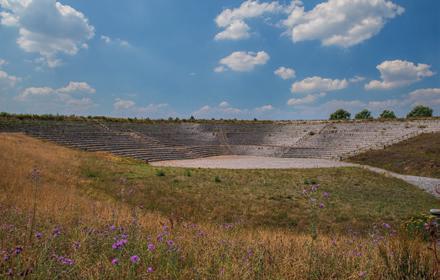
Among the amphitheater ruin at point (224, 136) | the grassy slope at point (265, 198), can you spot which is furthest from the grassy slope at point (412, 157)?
the grassy slope at point (265, 198)

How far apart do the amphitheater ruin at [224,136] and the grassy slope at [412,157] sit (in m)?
2.82

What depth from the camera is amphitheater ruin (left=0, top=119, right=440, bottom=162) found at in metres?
36.9

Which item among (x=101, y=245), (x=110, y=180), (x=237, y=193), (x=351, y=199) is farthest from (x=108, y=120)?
(x=101, y=245)

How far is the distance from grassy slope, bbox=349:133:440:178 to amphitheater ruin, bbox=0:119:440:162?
2.82 m

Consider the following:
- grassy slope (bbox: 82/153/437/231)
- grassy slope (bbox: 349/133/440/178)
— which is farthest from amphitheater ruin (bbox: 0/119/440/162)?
grassy slope (bbox: 82/153/437/231)

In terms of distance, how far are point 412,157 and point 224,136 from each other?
31.3 metres

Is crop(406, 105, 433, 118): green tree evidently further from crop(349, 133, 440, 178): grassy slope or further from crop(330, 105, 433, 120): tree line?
crop(349, 133, 440, 178): grassy slope

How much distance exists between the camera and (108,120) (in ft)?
168

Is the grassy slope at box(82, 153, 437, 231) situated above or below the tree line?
below

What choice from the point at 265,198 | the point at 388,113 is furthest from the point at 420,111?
the point at 265,198

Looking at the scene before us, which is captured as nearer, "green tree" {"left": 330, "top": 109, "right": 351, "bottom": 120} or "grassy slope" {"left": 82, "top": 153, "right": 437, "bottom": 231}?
"grassy slope" {"left": 82, "top": 153, "right": 437, "bottom": 231}

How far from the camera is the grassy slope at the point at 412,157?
2512 cm

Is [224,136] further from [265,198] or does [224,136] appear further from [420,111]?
[420,111]

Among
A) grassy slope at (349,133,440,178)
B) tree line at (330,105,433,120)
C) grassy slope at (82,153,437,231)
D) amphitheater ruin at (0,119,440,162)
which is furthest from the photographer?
tree line at (330,105,433,120)
